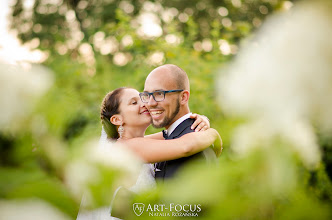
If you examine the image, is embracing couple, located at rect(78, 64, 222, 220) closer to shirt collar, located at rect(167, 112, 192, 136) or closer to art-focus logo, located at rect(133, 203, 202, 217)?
shirt collar, located at rect(167, 112, 192, 136)

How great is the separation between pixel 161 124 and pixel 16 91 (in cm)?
186

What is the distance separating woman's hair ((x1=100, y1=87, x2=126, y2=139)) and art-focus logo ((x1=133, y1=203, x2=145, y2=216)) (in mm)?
2102

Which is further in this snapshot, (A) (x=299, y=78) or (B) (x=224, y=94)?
(B) (x=224, y=94)

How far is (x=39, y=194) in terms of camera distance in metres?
0.43

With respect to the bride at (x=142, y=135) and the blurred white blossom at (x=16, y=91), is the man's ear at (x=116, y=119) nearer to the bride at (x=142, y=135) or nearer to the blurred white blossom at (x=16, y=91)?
the bride at (x=142, y=135)

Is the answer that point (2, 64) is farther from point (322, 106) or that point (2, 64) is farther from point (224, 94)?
point (322, 106)

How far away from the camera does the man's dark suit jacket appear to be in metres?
1.99

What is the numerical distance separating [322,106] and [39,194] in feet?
1.52

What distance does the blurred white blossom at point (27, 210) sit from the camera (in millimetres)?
429

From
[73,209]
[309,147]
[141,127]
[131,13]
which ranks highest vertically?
[131,13]

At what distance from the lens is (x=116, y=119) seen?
2650 millimetres

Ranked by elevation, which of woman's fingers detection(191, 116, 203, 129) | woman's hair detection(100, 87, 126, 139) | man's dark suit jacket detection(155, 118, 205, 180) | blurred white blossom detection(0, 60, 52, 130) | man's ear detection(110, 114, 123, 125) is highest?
woman's hair detection(100, 87, 126, 139)

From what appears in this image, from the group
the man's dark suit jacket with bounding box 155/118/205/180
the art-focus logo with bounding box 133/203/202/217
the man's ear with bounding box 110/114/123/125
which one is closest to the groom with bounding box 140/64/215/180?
the man's dark suit jacket with bounding box 155/118/205/180

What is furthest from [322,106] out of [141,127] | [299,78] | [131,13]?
[131,13]
